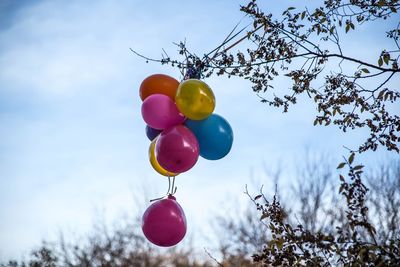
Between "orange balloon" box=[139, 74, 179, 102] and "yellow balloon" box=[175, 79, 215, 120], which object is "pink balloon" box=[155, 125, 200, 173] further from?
"orange balloon" box=[139, 74, 179, 102]

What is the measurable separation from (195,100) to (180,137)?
9.3 inches

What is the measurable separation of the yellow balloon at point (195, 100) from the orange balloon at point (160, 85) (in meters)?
0.25

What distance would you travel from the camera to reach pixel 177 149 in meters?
2.01

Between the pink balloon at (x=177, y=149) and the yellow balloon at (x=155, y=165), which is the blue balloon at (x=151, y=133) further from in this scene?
the pink balloon at (x=177, y=149)

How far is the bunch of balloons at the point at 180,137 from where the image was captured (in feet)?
6.76

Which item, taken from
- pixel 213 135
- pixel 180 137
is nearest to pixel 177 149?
pixel 180 137

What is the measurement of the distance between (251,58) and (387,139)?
3.88ft

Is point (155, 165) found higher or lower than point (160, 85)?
lower

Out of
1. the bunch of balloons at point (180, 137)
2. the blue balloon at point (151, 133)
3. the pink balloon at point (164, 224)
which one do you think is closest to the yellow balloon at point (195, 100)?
the bunch of balloons at point (180, 137)

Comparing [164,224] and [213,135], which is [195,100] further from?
[164,224]

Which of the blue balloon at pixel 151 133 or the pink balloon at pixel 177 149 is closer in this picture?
the pink balloon at pixel 177 149

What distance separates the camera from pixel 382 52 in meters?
2.44

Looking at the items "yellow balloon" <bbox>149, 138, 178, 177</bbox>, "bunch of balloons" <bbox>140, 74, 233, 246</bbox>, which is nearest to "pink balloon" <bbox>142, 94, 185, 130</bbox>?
"bunch of balloons" <bbox>140, 74, 233, 246</bbox>

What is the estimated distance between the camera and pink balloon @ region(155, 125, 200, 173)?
79.4 inches
